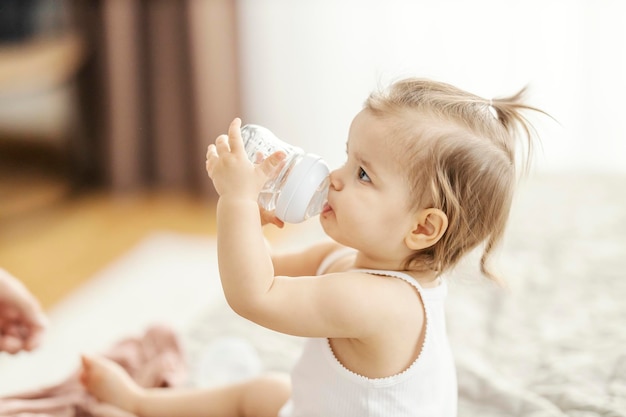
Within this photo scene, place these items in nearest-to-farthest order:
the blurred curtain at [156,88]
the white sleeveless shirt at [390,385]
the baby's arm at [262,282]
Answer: the baby's arm at [262,282]
the white sleeveless shirt at [390,385]
the blurred curtain at [156,88]

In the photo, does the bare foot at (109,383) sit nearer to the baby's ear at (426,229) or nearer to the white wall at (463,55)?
the baby's ear at (426,229)

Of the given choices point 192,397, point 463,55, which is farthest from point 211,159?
point 463,55

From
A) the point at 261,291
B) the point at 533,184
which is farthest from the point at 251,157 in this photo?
the point at 533,184

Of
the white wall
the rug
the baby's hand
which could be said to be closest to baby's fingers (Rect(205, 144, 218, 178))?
the baby's hand

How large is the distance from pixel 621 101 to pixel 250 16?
1.32 metres

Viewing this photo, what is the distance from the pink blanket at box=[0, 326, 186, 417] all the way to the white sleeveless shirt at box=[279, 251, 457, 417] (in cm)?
33

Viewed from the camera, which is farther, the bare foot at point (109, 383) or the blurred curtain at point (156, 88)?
the blurred curtain at point (156, 88)

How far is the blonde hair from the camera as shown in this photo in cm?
101

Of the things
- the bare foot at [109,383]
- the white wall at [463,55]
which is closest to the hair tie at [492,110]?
the bare foot at [109,383]

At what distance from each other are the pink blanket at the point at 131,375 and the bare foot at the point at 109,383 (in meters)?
0.01

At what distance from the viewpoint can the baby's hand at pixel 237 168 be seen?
99 cm

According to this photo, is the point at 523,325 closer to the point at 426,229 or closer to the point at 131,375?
the point at 426,229

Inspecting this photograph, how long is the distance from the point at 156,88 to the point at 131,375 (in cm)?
196

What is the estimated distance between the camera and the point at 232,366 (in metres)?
1.46
